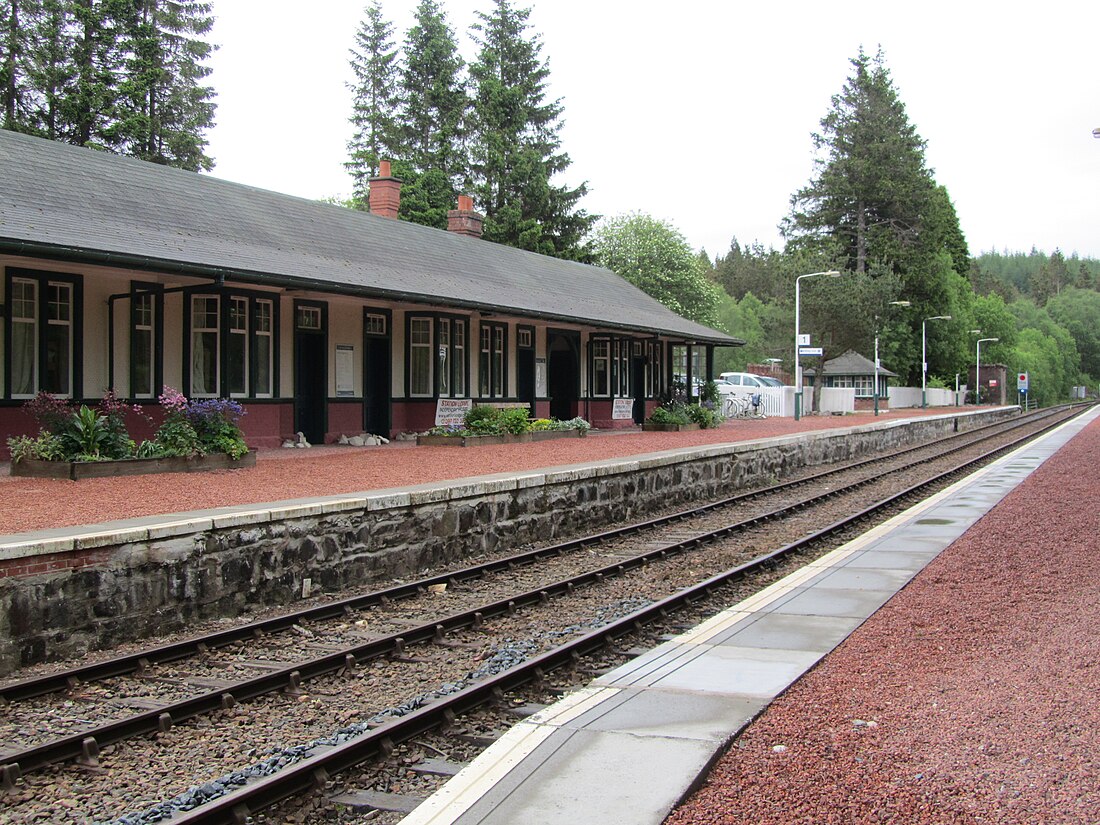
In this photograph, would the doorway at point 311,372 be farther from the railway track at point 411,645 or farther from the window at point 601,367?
the window at point 601,367

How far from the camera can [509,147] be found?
48.3 metres

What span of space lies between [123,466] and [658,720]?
1006 centimetres

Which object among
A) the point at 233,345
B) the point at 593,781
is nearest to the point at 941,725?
the point at 593,781

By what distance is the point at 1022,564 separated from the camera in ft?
32.2

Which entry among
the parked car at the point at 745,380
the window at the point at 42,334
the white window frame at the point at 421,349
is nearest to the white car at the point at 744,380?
the parked car at the point at 745,380

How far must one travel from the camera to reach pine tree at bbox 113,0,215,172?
34.9 metres

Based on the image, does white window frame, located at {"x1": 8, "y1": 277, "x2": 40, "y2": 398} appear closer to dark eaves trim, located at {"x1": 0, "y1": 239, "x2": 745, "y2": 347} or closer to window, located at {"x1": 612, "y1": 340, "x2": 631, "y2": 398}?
dark eaves trim, located at {"x1": 0, "y1": 239, "x2": 745, "y2": 347}

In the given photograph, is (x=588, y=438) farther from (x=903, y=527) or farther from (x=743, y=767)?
(x=743, y=767)

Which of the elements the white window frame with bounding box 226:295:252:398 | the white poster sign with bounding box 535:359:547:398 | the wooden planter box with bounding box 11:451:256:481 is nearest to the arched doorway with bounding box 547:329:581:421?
the white poster sign with bounding box 535:359:547:398

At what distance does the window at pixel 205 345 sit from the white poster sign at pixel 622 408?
13.6 meters

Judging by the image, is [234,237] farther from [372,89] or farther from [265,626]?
[372,89]

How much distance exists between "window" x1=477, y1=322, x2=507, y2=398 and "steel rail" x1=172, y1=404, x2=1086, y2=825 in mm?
14769

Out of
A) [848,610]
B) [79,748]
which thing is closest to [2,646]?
[79,748]

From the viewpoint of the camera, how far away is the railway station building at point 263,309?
14.4 meters
